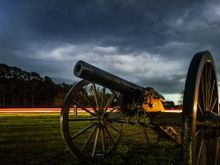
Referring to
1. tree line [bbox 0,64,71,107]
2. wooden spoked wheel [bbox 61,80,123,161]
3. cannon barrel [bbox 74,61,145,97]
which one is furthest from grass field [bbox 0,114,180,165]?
tree line [bbox 0,64,71,107]

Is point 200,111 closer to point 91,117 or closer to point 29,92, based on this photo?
point 91,117

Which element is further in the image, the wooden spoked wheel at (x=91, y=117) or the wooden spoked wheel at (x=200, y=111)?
the wooden spoked wheel at (x=91, y=117)

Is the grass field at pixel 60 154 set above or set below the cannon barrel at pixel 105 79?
below

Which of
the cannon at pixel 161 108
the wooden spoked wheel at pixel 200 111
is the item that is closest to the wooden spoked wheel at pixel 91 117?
the cannon at pixel 161 108

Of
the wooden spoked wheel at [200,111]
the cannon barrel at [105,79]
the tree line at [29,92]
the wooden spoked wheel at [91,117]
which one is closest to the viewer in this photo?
the wooden spoked wheel at [200,111]

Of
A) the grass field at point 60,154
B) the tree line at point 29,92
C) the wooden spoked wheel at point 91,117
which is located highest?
the tree line at point 29,92

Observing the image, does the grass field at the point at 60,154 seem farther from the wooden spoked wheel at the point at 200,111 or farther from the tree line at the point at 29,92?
the tree line at the point at 29,92

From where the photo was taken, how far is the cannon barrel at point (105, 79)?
5.43 meters

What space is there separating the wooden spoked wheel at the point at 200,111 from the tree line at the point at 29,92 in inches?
2310

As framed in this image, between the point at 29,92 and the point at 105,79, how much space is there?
63.8 m

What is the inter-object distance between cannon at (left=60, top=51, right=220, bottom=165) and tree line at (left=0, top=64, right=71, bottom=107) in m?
57.4

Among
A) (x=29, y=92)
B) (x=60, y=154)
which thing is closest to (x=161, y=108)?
(x=60, y=154)

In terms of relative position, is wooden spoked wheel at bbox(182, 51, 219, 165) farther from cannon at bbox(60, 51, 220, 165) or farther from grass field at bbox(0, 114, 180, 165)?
grass field at bbox(0, 114, 180, 165)

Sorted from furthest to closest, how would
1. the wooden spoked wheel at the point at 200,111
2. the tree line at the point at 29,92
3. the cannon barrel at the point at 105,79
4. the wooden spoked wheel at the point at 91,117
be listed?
the tree line at the point at 29,92 → the wooden spoked wheel at the point at 91,117 → the cannon barrel at the point at 105,79 → the wooden spoked wheel at the point at 200,111
